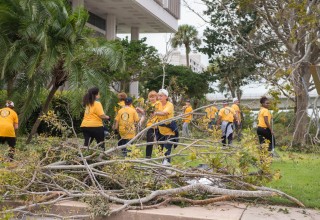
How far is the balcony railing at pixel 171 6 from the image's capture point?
47.2m

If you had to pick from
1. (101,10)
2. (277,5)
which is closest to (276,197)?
(277,5)

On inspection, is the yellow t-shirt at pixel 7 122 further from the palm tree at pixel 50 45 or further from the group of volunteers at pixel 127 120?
the palm tree at pixel 50 45

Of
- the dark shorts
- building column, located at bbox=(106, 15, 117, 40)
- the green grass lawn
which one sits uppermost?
building column, located at bbox=(106, 15, 117, 40)

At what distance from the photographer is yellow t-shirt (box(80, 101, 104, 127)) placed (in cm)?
1073

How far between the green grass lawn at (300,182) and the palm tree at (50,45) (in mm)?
6741

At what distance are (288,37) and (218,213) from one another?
12.8m

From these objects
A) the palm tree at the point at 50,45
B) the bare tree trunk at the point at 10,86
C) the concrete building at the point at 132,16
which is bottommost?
the bare tree trunk at the point at 10,86

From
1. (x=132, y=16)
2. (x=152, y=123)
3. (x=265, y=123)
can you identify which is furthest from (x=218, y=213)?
(x=132, y=16)

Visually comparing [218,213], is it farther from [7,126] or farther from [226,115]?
[226,115]

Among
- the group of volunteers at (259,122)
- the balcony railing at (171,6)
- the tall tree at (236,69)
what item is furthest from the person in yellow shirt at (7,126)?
the balcony railing at (171,6)

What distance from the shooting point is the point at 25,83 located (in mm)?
17016

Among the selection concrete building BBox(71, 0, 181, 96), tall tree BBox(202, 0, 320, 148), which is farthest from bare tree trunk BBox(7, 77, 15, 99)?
concrete building BBox(71, 0, 181, 96)

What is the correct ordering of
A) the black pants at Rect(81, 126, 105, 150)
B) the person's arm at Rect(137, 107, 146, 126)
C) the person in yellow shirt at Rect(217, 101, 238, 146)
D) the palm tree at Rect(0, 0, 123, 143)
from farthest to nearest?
the palm tree at Rect(0, 0, 123, 143)
the person in yellow shirt at Rect(217, 101, 238, 146)
the black pants at Rect(81, 126, 105, 150)
the person's arm at Rect(137, 107, 146, 126)

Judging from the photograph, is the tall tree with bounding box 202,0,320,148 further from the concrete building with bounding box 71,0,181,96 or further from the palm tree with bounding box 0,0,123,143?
the concrete building with bounding box 71,0,181,96
